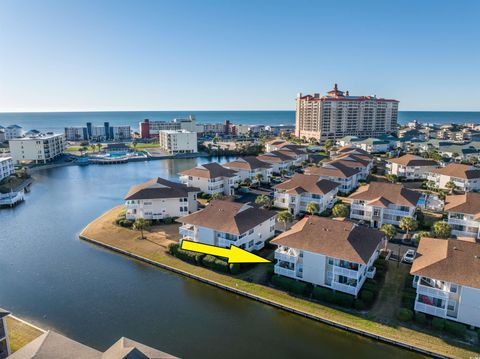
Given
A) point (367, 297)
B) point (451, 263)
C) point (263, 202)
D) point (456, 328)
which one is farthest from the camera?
point (263, 202)

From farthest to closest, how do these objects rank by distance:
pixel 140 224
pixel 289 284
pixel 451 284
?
1. pixel 140 224
2. pixel 289 284
3. pixel 451 284

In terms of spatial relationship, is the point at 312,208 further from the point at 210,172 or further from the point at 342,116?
the point at 342,116

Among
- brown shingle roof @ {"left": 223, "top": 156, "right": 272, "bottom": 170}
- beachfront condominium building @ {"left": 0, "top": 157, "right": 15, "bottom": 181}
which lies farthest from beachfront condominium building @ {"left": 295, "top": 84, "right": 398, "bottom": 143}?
beachfront condominium building @ {"left": 0, "top": 157, "right": 15, "bottom": 181}

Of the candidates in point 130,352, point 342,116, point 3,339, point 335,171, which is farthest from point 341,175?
point 342,116

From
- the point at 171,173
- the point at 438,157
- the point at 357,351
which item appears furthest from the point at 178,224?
the point at 438,157

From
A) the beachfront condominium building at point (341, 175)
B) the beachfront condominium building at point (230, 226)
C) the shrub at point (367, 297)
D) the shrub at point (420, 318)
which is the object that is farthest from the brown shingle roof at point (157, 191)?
the shrub at point (420, 318)

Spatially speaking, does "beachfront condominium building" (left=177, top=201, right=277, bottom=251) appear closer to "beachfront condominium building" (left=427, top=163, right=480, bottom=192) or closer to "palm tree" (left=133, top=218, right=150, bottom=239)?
"palm tree" (left=133, top=218, right=150, bottom=239)
